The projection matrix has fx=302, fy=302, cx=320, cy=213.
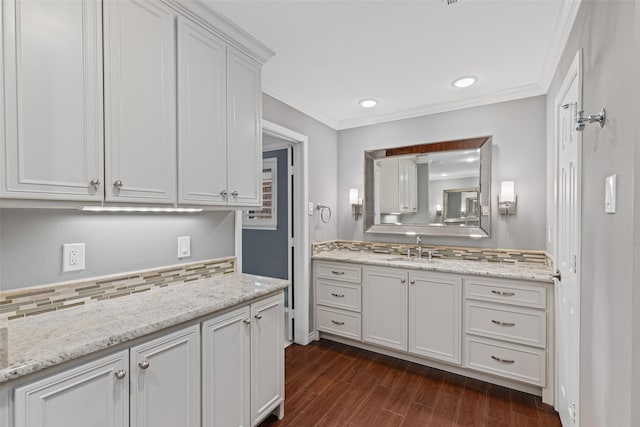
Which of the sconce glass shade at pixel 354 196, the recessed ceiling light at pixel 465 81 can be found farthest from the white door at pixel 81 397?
the recessed ceiling light at pixel 465 81

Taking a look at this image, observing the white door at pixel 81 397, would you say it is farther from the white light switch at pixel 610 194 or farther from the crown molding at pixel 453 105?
the crown molding at pixel 453 105

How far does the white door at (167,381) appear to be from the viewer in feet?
4.07

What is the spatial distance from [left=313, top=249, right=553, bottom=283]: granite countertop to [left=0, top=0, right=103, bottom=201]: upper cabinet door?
89.6 inches

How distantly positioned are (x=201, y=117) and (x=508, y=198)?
265 centimetres

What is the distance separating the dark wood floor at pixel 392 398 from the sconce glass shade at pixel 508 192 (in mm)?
1586

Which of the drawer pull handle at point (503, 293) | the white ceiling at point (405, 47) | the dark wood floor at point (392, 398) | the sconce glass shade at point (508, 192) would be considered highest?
the white ceiling at point (405, 47)

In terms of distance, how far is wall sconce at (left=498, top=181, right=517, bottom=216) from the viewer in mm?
2754

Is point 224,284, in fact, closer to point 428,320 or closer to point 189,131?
point 189,131

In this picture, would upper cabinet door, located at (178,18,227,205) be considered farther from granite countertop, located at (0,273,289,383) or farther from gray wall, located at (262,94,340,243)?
gray wall, located at (262,94,340,243)

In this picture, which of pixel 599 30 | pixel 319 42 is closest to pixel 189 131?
pixel 319 42

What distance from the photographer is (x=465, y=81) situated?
103 inches

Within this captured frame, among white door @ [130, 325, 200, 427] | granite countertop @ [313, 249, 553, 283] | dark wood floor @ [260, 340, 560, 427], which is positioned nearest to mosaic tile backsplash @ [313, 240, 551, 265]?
granite countertop @ [313, 249, 553, 283]

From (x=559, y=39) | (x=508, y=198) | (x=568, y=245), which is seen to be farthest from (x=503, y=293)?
(x=559, y=39)

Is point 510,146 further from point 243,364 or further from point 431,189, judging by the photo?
point 243,364
